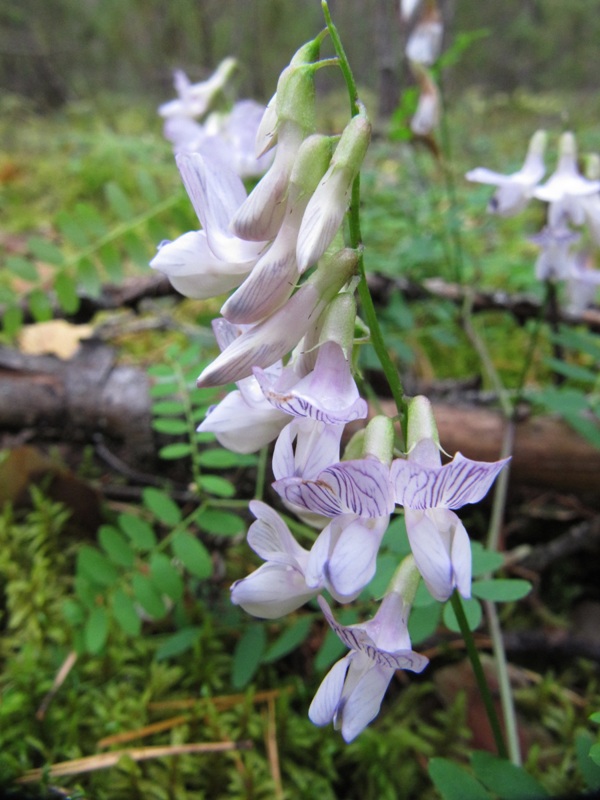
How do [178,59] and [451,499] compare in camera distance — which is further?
[178,59]

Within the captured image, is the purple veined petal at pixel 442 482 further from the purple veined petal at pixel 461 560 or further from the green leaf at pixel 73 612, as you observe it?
the green leaf at pixel 73 612

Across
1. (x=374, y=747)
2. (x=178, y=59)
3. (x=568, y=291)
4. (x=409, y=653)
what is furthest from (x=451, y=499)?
(x=178, y=59)

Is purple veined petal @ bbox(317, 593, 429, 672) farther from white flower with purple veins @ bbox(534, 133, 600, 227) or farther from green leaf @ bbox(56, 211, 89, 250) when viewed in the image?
green leaf @ bbox(56, 211, 89, 250)

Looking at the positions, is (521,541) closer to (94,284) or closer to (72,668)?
(72,668)

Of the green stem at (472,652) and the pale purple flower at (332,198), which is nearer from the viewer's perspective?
the pale purple flower at (332,198)

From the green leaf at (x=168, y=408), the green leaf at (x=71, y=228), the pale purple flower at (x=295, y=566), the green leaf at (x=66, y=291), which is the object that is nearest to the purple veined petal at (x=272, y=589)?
the pale purple flower at (x=295, y=566)

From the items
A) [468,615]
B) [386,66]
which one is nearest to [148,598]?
[468,615]

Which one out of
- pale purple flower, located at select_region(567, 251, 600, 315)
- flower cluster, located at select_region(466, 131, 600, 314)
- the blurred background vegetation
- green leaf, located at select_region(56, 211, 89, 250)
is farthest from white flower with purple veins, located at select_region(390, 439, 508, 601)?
the blurred background vegetation
